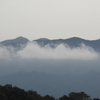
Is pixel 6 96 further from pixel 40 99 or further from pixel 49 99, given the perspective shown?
pixel 49 99

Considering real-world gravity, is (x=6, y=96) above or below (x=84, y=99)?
below

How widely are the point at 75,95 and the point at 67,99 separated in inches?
506

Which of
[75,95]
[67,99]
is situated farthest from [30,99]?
[75,95]

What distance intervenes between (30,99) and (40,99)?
5.83m

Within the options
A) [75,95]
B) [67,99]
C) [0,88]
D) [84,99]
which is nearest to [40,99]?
[0,88]

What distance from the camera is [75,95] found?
10556 cm

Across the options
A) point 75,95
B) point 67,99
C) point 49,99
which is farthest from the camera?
point 75,95

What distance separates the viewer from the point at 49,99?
8238 centimetres

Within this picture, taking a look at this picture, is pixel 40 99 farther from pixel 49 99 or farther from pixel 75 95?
pixel 75 95

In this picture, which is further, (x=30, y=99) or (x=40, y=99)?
(x=40, y=99)

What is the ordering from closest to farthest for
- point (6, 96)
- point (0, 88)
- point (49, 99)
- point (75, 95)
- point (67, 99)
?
1. point (6, 96)
2. point (0, 88)
3. point (49, 99)
4. point (67, 99)
5. point (75, 95)

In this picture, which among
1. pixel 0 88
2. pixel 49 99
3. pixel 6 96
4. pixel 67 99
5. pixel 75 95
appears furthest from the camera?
pixel 75 95

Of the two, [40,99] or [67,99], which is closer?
[40,99]

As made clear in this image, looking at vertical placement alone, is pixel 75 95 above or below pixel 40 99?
above
